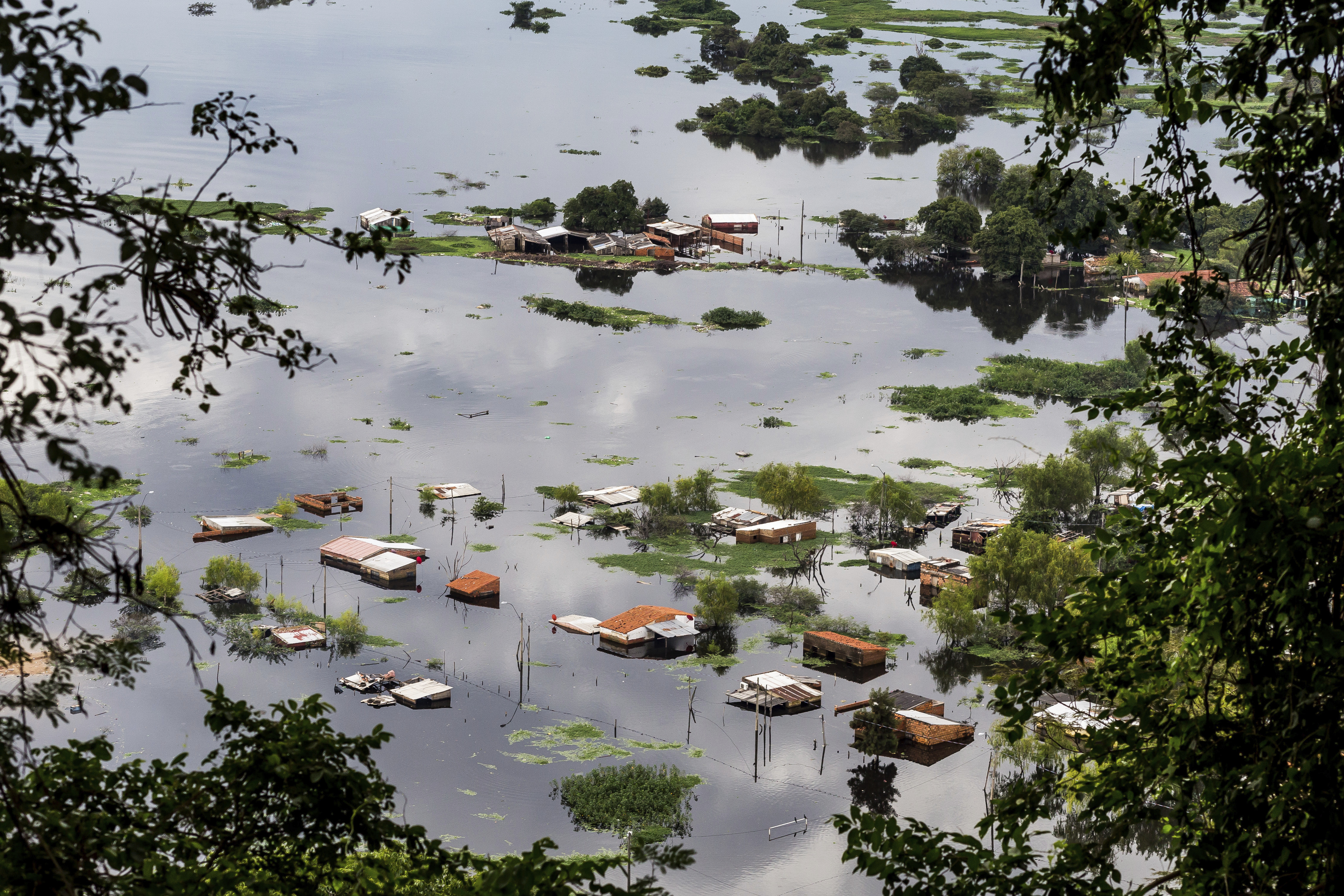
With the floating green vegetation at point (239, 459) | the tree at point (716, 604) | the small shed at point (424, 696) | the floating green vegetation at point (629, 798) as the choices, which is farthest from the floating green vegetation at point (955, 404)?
the floating green vegetation at point (629, 798)

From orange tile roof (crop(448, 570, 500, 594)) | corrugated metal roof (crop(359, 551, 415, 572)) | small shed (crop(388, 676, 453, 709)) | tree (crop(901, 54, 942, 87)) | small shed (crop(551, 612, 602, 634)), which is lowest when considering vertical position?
small shed (crop(388, 676, 453, 709))

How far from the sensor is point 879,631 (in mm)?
33750

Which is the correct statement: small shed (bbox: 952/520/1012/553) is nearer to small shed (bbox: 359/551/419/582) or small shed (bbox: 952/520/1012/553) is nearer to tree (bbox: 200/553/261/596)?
small shed (bbox: 359/551/419/582)

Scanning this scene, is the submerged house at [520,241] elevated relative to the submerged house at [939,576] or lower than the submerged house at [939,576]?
elevated

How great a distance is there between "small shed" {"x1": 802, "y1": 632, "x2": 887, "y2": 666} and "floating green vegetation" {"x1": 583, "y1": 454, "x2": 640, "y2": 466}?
12960 mm

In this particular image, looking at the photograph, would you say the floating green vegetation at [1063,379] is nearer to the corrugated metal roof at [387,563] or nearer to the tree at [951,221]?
the tree at [951,221]

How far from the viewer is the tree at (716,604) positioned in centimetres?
3328

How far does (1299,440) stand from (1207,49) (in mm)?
109853

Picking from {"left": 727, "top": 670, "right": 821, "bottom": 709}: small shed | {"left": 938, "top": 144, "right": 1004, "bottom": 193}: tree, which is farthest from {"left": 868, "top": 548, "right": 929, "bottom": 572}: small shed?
{"left": 938, "top": 144, "right": 1004, "bottom": 193}: tree

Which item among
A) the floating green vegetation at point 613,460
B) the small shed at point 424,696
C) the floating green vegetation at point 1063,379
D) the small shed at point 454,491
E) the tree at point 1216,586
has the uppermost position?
the tree at point 1216,586

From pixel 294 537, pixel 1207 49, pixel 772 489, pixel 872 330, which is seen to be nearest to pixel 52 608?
pixel 294 537

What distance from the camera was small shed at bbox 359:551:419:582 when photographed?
117ft

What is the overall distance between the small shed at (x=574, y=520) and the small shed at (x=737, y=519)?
3532 mm

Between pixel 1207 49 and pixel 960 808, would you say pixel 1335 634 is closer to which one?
pixel 960 808
